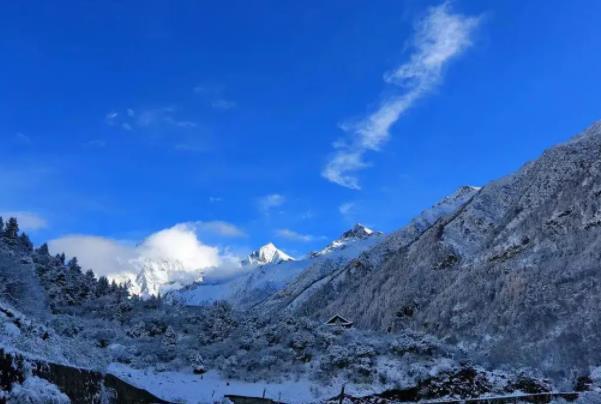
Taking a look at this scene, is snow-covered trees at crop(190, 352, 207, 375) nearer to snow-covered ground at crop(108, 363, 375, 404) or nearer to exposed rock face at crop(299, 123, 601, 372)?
snow-covered ground at crop(108, 363, 375, 404)

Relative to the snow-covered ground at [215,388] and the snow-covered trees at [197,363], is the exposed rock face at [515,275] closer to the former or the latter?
the snow-covered ground at [215,388]

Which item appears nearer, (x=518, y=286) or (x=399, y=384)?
(x=399, y=384)

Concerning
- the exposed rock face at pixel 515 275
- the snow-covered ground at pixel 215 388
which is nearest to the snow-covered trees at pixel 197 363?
the snow-covered ground at pixel 215 388

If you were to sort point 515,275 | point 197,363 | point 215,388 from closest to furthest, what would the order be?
point 215,388, point 197,363, point 515,275

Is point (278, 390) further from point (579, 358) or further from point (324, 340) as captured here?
point (579, 358)

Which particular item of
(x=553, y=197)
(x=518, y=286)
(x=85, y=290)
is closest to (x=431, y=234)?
(x=553, y=197)

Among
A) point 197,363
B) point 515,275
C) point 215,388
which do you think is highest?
point 515,275

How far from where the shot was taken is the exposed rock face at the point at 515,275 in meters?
65.0

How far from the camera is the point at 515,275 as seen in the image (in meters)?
82.3

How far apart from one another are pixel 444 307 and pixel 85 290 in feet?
168

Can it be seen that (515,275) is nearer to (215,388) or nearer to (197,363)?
(197,363)

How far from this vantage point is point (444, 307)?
3538 inches

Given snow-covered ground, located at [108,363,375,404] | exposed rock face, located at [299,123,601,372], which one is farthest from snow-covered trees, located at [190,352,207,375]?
exposed rock face, located at [299,123,601,372]

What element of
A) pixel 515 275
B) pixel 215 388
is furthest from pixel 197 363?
pixel 515 275
